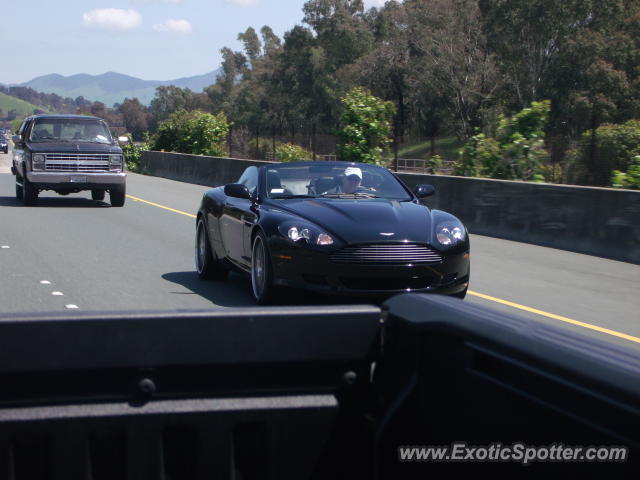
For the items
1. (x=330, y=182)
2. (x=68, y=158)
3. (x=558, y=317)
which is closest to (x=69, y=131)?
(x=68, y=158)

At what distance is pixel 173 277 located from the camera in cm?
1081

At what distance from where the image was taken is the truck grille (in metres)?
21.5

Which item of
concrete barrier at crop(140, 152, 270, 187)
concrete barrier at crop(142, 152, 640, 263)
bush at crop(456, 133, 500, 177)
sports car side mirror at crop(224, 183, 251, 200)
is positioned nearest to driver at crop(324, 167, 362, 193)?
sports car side mirror at crop(224, 183, 251, 200)

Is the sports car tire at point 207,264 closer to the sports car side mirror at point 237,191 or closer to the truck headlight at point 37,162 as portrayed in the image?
the sports car side mirror at point 237,191

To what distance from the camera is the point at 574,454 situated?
2188mm

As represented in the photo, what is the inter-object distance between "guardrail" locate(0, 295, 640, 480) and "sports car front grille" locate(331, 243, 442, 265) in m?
4.83

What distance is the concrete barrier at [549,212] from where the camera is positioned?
13.5 metres

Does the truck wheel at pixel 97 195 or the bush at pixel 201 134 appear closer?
the truck wheel at pixel 97 195

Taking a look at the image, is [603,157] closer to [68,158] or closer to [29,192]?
[68,158]

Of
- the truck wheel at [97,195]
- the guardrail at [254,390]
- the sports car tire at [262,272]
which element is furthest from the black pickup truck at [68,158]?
the guardrail at [254,390]

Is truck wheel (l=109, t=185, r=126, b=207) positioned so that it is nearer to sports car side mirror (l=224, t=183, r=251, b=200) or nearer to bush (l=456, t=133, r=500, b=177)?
bush (l=456, t=133, r=500, b=177)

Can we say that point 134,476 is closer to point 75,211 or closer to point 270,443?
point 270,443

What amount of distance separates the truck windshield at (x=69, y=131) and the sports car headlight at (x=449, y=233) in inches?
602

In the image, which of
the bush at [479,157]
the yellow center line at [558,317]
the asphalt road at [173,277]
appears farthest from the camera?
the bush at [479,157]
